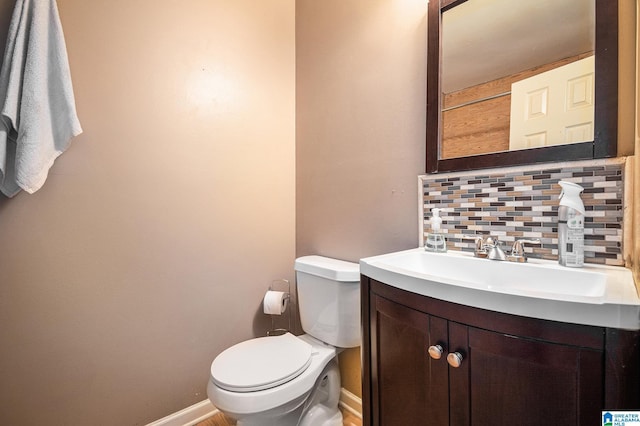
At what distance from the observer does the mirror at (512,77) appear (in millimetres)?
743

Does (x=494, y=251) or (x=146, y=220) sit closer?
(x=494, y=251)

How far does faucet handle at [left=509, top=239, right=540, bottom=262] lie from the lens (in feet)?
2.72

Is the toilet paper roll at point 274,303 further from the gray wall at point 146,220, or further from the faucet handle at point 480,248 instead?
the faucet handle at point 480,248

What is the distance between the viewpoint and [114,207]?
3.78 ft

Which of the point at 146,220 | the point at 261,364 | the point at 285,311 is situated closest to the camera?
the point at 261,364

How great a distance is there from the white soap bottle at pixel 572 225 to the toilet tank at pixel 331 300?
0.71m

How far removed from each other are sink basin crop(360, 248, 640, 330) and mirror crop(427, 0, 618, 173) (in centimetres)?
33

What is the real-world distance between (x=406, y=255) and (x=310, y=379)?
64 cm

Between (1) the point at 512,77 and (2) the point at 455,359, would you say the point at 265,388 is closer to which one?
(2) the point at 455,359

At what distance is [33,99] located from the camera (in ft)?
2.99

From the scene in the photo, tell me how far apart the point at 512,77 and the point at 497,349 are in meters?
0.88

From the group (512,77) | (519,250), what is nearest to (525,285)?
(519,250)

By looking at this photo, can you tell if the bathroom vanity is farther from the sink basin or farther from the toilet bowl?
the toilet bowl

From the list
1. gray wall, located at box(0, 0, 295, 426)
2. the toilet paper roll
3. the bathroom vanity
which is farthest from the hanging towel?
the bathroom vanity
